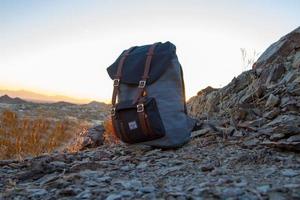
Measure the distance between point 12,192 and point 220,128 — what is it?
227 cm

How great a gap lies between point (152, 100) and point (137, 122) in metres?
0.24

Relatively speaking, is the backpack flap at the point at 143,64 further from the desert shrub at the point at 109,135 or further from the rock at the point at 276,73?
the rock at the point at 276,73

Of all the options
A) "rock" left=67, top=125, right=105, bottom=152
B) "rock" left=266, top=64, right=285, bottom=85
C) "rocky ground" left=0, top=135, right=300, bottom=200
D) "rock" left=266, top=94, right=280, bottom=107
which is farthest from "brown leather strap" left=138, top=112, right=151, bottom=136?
"rock" left=266, top=64, right=285, bottom=85

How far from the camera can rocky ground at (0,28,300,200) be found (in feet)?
8.46

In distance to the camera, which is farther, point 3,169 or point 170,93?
point 170,93

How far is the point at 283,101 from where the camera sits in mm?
4527

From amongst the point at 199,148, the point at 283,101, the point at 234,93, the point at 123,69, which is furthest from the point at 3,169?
the point at 234,93

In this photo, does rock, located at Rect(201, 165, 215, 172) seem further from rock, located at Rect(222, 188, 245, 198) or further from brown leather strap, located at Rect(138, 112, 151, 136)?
brown leather strap, located at Rect(138, 112, 151, 136)

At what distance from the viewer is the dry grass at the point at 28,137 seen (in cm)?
681

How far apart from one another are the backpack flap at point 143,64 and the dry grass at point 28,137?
263cm

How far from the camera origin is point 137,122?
401 centimetres

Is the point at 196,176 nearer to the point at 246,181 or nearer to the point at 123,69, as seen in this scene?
the point at 246,181

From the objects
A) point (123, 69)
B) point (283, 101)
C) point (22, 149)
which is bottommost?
point (22, 149)

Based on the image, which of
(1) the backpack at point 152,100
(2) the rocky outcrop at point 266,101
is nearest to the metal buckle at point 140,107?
(1) the backpack at point 152,100
